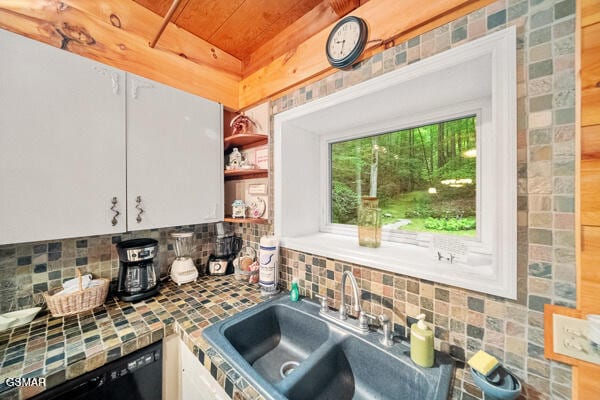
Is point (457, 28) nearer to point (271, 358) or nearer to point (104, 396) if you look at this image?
point (271, 358)

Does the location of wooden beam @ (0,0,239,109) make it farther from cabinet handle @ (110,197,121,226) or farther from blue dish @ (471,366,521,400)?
blue dish @ (471,366,521,400)

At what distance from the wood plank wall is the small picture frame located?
4.20ft

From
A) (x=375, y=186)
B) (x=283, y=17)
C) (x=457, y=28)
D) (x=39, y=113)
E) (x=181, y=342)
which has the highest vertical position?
(x=283, y=17)

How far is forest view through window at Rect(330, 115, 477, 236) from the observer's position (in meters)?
0.99

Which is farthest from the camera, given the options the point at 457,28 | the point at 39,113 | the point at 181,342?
the point at 181,342

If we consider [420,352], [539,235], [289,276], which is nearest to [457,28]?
[539,235]

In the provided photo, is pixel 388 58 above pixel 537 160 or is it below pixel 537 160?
above

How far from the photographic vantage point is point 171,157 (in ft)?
3.92

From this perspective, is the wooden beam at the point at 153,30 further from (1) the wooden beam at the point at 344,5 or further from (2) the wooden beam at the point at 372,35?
(1) the wooden beam at the point at 344,5

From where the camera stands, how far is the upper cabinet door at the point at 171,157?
41.8 inches

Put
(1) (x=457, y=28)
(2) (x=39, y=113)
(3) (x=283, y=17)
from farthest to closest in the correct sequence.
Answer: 1. (3) (x=283, y=17)
2. (2) (x=39, y=113)
3. (1) (x=457, y=28)

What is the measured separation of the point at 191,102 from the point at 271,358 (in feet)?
4.84

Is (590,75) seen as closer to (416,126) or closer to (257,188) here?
(416,126)

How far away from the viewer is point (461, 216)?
0.99 metres
